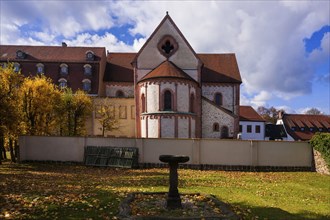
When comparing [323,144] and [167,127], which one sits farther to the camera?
[167,127]

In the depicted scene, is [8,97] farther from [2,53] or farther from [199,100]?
[2,53]

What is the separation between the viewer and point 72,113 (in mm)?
33500

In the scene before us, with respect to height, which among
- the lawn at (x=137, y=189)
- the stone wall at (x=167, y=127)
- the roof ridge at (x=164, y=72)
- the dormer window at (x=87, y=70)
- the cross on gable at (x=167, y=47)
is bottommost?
the lawn at (x=137, y=189)

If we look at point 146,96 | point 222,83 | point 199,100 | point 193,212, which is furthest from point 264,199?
point 222,83

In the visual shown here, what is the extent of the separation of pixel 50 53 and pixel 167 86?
Result: 23513 mm

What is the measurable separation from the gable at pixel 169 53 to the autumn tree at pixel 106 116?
6.43 meters

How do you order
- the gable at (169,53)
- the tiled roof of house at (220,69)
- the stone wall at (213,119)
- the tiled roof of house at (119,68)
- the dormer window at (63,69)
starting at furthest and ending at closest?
the dormer window at (63,69) < the tiled roof of house at (119,68) < the tiled roof of house at (220,69) < the stone wall at (213,119) < the gable at (169,53)

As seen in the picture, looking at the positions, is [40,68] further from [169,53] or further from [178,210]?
[178,210]

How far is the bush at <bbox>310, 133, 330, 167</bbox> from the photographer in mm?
20297

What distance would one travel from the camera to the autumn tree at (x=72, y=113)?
3203cm

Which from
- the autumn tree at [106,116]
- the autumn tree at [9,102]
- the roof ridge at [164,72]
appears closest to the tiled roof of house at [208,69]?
the autumn tree at [106,116]

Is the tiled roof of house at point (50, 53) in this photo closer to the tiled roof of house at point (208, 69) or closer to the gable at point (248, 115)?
the tiled roof of house at point (208, 69)

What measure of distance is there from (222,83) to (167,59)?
989 centimetres

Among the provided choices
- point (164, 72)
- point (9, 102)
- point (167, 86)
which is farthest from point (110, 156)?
point (164, 72)
